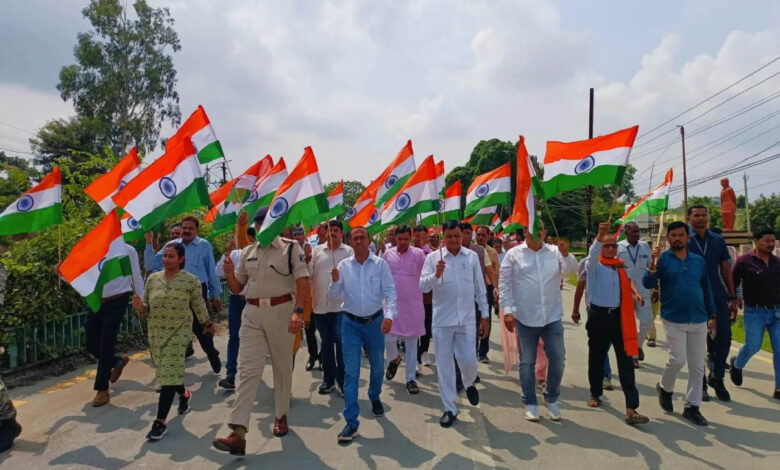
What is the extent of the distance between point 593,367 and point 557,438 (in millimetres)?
1143

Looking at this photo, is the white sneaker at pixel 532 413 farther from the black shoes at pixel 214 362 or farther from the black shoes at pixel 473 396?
the black shoes at pixel 214 362

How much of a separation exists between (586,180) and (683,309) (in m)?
1.64

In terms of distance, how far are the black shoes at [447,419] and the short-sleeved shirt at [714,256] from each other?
3.26 meters

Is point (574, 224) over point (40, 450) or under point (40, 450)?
over

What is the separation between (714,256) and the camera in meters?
5.61

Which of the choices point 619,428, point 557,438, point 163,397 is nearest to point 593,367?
point 619,428

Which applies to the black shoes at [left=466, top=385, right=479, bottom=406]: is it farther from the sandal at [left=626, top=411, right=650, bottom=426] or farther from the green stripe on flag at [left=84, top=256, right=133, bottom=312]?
the green stripe on flag at [left=84, top=256, right=133, bottom=312]

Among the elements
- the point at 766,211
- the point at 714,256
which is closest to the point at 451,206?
the point at 714,256

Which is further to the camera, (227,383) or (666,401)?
(227,383)

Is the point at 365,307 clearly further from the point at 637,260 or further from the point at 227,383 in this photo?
the point at 637,260

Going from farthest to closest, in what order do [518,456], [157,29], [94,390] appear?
[157,29] < [94,390] < [518,456]

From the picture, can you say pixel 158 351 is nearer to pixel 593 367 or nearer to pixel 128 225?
pixel 128 225

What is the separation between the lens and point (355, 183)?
80.8 meters

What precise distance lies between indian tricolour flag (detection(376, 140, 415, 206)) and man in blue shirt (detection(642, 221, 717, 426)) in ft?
11.6
